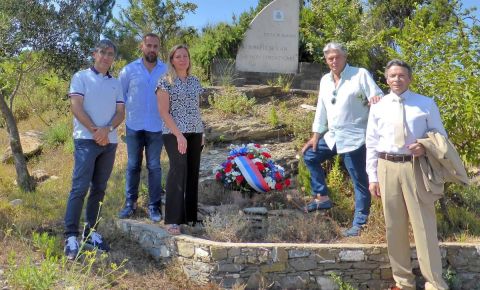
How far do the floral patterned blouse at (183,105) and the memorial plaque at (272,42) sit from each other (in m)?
6.14

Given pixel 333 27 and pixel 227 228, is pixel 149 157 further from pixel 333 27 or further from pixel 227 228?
pixel 333 27

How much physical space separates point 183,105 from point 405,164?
1.94 meters

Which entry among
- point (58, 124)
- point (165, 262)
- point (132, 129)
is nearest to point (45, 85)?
point (58, 124)

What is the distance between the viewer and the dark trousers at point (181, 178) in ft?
15.4

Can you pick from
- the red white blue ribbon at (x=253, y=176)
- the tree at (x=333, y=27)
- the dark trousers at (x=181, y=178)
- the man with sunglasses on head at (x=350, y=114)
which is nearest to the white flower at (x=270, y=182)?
the red white blue ribbon at (x=253, y=176)

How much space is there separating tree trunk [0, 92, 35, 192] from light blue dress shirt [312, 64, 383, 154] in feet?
12.4

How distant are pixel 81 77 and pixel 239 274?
6.99 ft

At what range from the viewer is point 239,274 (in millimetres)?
4488

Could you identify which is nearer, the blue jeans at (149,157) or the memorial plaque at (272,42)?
the blue jeans at (149,157)

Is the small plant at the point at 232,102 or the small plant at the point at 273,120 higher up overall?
the small plant at the point at 232,102

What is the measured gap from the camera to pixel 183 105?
4.74 m

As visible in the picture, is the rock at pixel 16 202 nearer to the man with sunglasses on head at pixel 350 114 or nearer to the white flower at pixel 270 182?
the white flower at pixel 270 182

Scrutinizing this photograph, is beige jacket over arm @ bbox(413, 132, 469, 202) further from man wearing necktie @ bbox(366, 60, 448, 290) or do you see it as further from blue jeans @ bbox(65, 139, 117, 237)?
blue jeans @ bbox(65, 139, 117, 237)

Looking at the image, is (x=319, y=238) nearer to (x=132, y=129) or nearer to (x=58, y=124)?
(x=132, y=129)
